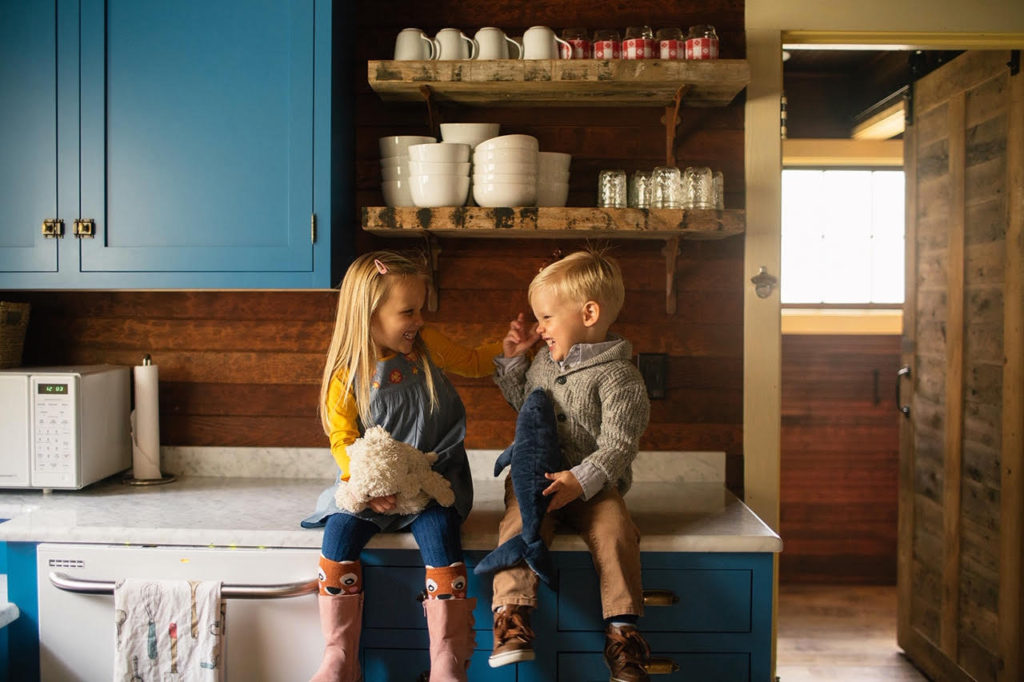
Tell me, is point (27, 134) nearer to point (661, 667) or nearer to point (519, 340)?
point (519, 340)

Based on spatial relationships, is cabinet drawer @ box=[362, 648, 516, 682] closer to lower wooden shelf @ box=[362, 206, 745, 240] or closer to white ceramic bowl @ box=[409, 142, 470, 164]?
lower wooden shelf @ box=[362, 206, 745, 240]

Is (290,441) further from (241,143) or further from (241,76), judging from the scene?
(241,76)

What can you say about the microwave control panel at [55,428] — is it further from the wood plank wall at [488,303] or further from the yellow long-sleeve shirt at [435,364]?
the yellow long-sleeve shirt at [435,364]

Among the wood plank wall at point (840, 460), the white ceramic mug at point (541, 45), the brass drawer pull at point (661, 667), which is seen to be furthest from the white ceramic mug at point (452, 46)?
the wood plank wall at point (840, 460)

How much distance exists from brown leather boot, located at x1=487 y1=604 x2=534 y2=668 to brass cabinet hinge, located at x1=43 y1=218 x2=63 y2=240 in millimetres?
1304

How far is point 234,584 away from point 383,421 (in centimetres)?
42

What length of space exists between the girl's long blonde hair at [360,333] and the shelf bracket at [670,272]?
0.68 m

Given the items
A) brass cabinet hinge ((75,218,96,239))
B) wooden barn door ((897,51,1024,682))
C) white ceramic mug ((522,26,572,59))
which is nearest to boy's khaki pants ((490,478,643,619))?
white ceramic mug ((522,26,572,59))

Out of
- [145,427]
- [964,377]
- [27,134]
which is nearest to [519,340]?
[145,427]

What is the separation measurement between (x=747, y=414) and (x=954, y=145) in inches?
52.1

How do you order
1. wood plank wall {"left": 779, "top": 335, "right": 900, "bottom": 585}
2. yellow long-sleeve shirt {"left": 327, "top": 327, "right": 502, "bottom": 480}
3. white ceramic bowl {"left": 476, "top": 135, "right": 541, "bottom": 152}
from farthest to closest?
wood plank wall {"left": 779, "top": 335, "right": 900, "bottom": 585}, white ceramic bowl {"left": 476, "top": 135, "right": 541, "bottom": 152}, yellow long-sleeve shirt {"left": 327, "top": 327, "right": 502, "bottom": 480}

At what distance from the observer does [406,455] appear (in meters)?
1.58

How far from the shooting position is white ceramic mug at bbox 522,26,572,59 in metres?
1.85

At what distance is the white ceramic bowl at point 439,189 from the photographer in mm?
1811
